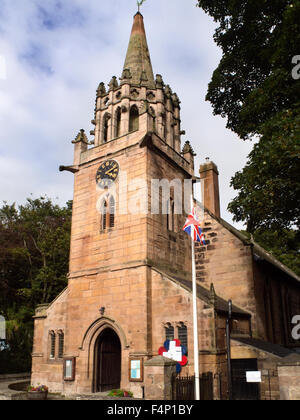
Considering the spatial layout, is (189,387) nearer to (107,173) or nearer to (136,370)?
(136,370)

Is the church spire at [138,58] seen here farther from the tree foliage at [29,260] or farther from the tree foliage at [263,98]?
the tree foliage at [29,260]

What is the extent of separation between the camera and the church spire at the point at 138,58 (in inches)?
982

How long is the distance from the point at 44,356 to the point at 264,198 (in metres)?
15.5

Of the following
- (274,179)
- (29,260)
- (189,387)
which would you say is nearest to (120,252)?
(189,387)

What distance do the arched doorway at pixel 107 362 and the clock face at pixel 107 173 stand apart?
26.7 ft

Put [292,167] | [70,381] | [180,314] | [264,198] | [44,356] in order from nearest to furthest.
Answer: [292,167]
[264,198]
[180,314]
[70,381]
[44,356]

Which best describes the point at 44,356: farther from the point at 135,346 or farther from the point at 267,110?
the point at 267,110

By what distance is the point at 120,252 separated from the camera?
64.2ft

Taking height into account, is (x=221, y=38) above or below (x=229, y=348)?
above

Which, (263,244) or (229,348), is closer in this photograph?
(229,348)

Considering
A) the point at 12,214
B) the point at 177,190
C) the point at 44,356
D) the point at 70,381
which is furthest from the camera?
the point at 12,214

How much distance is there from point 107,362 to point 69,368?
1.95m
